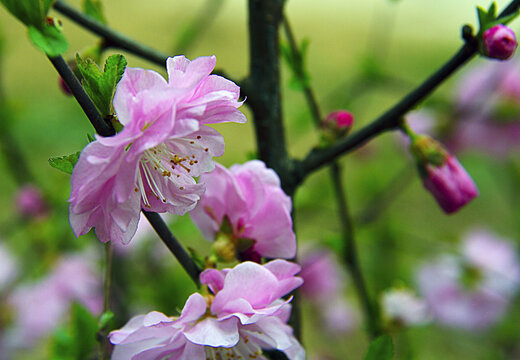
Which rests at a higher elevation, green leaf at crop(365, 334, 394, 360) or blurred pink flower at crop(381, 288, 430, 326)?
green leaf at crop(365, 334, 394, 360)

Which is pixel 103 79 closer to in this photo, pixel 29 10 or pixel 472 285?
pixel 29 10

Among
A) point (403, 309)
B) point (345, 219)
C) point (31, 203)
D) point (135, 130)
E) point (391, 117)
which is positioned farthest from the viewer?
point (31, 203)

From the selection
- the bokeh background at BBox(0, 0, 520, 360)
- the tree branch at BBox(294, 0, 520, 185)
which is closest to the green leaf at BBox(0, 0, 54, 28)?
the bokeh background at BBox(0, 0, 520, 360)

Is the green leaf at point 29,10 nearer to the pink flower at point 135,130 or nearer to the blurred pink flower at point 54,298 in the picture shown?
the pink flower at point 135,130

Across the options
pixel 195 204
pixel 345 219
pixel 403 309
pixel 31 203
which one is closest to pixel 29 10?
pixel 195 204

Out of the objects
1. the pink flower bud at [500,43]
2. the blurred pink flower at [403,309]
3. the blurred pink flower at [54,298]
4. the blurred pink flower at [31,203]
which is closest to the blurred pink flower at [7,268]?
the blurred pink flower at [54,298]

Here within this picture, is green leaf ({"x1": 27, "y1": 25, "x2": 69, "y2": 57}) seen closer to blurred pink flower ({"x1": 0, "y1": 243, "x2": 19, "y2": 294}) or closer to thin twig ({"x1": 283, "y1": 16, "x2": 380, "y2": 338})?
thin twig ({"x1": 283, "y1": 16, "x2": 380, "y2": 338})

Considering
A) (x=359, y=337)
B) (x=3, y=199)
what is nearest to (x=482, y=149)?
(x=359, y=337)
